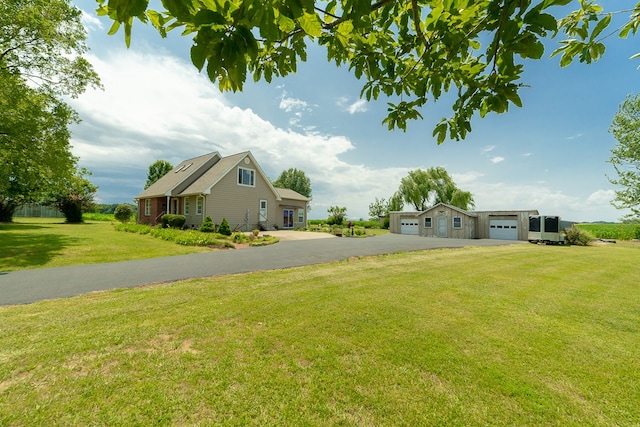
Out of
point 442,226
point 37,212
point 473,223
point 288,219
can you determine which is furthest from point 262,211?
point 37,212

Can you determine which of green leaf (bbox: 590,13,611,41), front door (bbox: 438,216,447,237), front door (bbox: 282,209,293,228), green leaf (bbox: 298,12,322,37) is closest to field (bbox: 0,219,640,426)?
green leaf (bbox: 298,12,322,37)

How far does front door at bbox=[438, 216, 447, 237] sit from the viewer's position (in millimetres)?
26761

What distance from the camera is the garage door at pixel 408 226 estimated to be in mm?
30950

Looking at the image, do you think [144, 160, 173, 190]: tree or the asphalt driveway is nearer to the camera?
the asphalt driveway

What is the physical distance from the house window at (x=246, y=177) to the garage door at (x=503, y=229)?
2456 centimetres

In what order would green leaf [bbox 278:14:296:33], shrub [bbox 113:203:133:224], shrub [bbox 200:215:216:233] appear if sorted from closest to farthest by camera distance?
green leaf [bbox 278:14:296:33], shrub [bbox 200:215:216:233], shrub [bbox 113:203:133:224]

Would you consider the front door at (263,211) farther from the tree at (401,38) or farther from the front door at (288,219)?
the tree at (401,38)

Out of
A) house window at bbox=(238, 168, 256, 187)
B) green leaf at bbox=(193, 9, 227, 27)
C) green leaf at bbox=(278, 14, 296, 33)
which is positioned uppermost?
house window at bbox=(238, 168, 256, 187)

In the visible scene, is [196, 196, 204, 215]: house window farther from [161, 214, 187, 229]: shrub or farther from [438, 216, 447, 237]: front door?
[438, 216, 447, 237]: front door

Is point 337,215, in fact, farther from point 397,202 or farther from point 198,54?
point 198,54

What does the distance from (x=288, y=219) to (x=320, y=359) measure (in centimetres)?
2527

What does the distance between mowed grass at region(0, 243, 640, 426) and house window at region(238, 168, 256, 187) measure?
18332mm

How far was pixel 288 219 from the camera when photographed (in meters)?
28.0

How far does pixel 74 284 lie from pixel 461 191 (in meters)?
41.5
